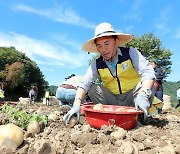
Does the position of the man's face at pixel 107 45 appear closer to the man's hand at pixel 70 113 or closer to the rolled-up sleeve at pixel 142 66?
the rolled-up sleeve at pixel 142 66

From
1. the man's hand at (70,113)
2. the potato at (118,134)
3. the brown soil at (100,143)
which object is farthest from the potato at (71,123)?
the potato at (118,134)

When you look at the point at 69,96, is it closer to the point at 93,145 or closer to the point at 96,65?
the point at 96,65

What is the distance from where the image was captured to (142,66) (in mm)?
3213

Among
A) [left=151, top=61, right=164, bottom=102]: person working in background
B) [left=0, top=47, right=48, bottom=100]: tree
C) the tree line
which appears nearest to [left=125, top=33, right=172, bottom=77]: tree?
the tree line

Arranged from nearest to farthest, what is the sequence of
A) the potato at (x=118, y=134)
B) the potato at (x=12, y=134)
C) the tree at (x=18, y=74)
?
the potato at (x=12, y=134)
the potato at (x=118, y=134)
the tree at (x=18, y=74)

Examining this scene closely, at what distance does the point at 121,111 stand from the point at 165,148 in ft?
2.21

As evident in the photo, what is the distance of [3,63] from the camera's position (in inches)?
1334

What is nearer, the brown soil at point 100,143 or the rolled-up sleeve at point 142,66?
the brown soil at point 100,143

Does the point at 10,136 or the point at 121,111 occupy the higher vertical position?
the point at 121,111

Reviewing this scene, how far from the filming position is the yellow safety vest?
3.39 meters

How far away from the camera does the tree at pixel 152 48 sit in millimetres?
30453

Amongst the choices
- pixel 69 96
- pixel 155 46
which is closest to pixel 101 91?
pixel 69 96

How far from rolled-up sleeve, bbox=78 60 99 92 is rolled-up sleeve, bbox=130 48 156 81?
470 millimetres

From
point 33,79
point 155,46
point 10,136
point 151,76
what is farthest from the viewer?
point 33,79
